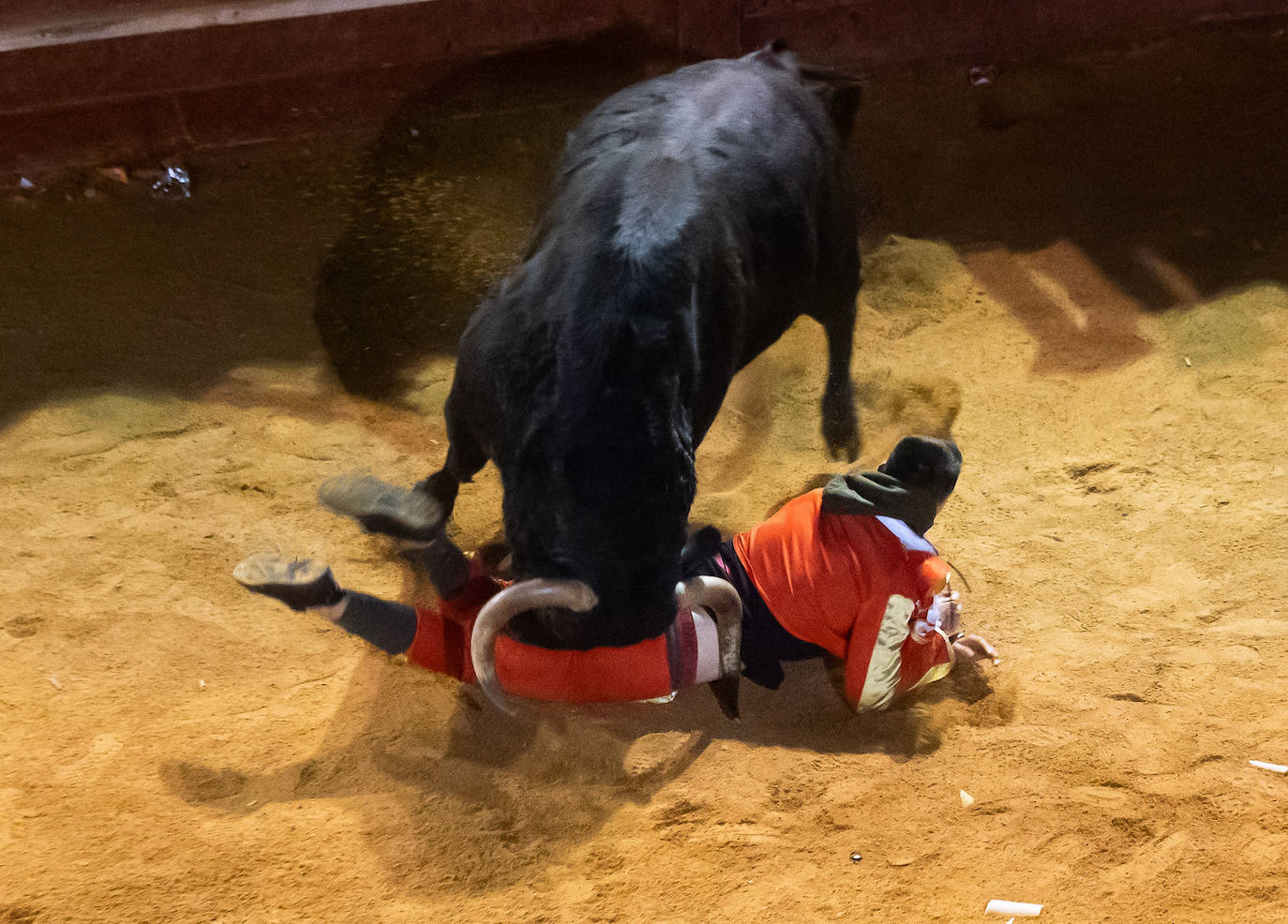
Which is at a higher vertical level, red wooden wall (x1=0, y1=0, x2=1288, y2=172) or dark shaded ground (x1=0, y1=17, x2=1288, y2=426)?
red wooden wall (x1=0, y1=0, x2=1288, y2=172)

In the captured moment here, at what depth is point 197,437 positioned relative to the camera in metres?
3.71

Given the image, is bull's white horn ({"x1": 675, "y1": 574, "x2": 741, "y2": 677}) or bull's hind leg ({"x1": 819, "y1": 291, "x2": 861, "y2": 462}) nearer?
bull's white horn ({"x1": 675, "y1": 574, "x2": 741, "y2": 677})

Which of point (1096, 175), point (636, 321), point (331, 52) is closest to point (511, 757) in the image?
point (636, 321)

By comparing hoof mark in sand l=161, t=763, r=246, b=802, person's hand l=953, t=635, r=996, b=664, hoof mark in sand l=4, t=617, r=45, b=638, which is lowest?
person's hand l=953, t=635, r=996, b=664

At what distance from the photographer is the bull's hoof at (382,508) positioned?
107 inches

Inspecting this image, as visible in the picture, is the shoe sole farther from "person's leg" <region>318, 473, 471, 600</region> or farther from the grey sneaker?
"person's leg" <region>318, 473, 471, 600</region>

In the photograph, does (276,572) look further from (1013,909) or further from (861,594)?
(1013,909)

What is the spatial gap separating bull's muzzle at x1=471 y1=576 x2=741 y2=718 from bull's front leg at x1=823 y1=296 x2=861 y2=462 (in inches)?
56.4

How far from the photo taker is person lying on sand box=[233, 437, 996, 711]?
264 cm

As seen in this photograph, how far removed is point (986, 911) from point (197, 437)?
311cm

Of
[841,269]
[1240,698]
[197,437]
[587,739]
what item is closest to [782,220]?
[841,269]

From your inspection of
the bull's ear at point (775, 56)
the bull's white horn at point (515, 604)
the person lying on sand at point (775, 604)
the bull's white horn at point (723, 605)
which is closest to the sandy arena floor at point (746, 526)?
the person lying on sand at point (775, 604)

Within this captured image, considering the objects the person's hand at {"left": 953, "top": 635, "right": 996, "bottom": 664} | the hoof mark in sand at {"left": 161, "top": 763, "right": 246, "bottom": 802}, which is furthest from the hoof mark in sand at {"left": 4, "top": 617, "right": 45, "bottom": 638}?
the person's hand at {"left": 953, "top": 635, "right": 996, "bottom": 664}

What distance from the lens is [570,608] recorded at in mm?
2395
